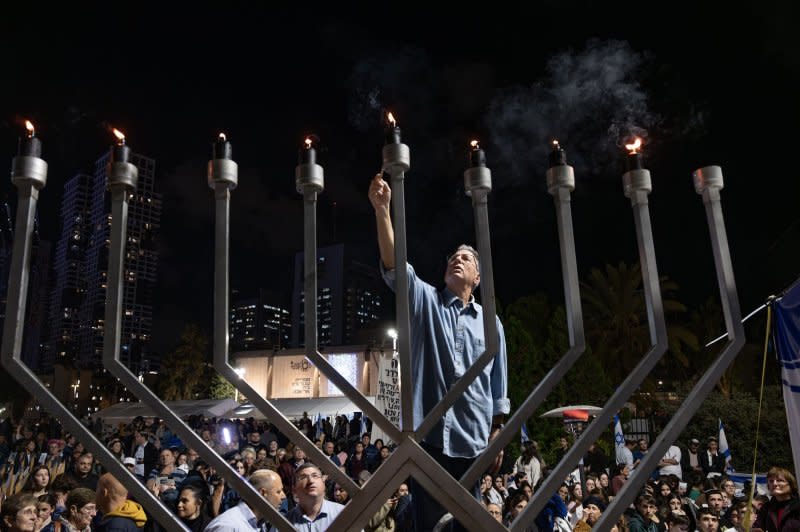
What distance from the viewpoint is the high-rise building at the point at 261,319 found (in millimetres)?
110613

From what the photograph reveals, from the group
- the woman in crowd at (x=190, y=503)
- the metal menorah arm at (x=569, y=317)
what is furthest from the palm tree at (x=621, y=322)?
the metal menorah arm at (x=569, y=317)

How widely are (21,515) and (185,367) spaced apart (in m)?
44.3

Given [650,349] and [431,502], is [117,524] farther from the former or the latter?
[650,349]

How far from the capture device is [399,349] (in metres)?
1.81

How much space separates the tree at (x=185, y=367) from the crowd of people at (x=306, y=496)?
34.3 m

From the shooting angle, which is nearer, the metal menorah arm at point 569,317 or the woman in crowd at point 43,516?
the metal menorah arm at point 569,317

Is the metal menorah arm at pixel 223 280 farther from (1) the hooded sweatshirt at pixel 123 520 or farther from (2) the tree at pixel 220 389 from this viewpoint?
(2) the tree at pixel 220 389

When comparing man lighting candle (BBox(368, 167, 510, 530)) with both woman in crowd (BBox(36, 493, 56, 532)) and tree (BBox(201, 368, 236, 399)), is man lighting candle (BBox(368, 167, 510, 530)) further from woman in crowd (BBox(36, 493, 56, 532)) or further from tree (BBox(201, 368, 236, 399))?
tree (BBox(201, 368, 236, 399))

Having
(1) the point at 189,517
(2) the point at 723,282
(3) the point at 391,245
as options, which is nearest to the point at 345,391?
(3) the point at 391,245

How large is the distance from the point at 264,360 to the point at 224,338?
1314 inches

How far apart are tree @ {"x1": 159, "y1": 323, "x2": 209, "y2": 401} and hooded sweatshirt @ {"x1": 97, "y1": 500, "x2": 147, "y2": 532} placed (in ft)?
144

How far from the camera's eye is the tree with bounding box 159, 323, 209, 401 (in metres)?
46.2

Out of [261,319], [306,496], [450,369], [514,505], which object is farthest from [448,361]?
[261,319]

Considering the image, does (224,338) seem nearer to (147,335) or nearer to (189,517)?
(189,517)
